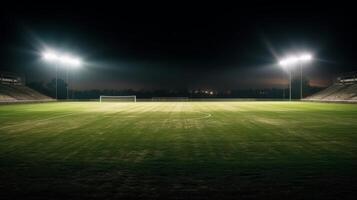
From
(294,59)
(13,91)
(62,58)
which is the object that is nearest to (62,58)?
(62,58)

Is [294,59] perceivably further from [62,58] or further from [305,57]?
[62,58]

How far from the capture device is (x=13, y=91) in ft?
185

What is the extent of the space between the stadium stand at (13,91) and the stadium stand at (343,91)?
157 ft

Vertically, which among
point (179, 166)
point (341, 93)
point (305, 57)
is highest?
point (305, 57)

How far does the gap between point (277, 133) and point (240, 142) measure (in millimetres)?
2966

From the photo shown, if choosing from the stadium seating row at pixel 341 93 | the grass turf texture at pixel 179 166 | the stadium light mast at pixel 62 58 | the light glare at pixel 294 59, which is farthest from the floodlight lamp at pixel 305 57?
the grass turf texture at pixel 179 166

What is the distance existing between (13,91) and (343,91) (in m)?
54.2

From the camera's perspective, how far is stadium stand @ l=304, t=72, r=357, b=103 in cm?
5131

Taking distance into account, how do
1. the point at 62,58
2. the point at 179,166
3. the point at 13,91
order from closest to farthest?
the point at 179,166, the point at 13,91, the point at 62,58

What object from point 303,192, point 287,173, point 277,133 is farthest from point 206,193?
point 277,133

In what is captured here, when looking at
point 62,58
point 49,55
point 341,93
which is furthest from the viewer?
point 62,58

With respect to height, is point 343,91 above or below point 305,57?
below

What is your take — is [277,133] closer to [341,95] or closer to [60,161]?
[60,161]

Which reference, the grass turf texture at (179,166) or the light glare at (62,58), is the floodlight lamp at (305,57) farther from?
the grass turf texture at (179,166)
